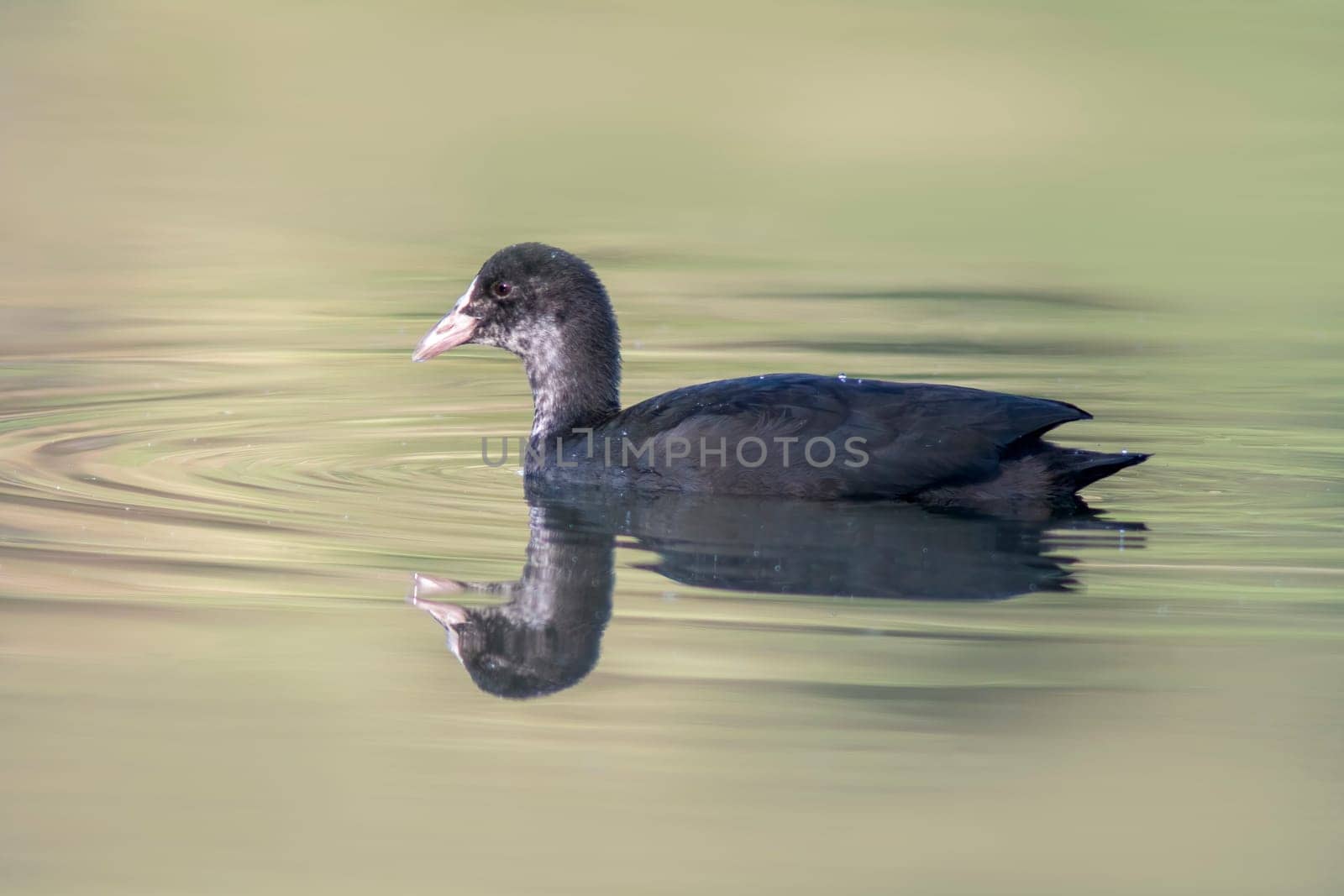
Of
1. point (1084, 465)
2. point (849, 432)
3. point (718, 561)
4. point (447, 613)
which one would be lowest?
point (447, 613)

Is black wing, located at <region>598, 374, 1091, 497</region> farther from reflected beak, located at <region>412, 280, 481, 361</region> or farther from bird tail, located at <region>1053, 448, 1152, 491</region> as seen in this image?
reflected beak, located at <region>412, 280, 481, 361</region>

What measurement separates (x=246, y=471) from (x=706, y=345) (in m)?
3.74

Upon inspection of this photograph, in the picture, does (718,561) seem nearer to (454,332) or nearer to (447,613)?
(447,613)

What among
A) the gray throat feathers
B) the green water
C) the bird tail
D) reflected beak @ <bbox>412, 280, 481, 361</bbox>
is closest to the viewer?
the green water

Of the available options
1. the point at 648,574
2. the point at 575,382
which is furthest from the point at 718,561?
the point at 575,382

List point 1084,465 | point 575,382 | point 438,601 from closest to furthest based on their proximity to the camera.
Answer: point 438,601 → point 1084,465 → point 575,382

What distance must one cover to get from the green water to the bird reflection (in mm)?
101

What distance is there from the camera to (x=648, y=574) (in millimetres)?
6641

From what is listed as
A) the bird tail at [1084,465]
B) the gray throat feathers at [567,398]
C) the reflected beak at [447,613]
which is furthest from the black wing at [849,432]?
the reflected beak at [447,613]

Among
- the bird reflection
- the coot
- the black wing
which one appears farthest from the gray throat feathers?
the black wing

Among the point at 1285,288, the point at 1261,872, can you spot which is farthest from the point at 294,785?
the point at 1285,288

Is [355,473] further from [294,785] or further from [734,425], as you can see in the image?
[294,785]

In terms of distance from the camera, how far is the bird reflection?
5.89 metres

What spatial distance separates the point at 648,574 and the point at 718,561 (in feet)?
0.89
